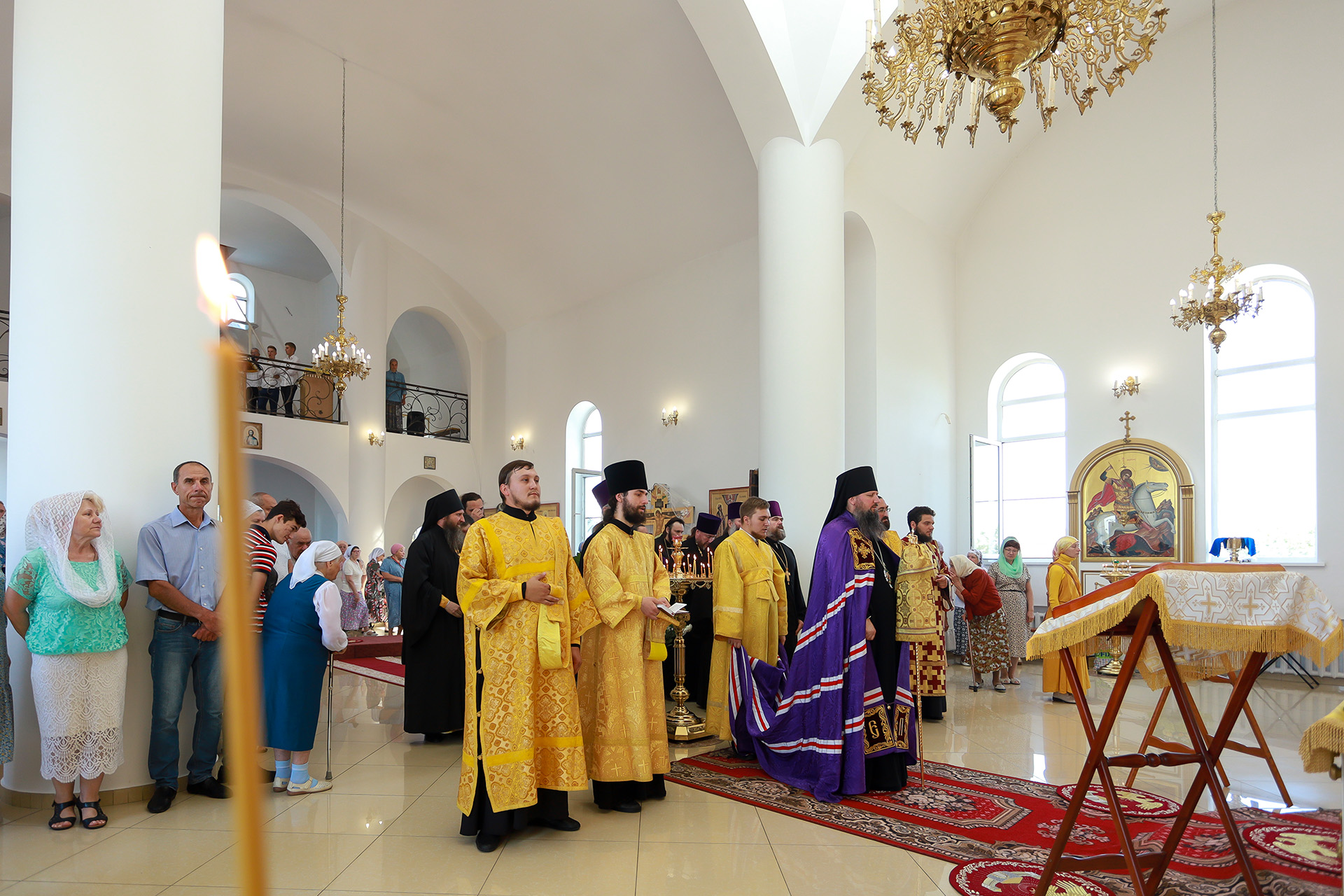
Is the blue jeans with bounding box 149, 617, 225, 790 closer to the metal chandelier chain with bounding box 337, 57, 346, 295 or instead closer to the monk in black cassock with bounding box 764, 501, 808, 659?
the monk in black cassock with bounding box 764, 501, 808, 659

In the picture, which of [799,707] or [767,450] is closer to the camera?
[799,707]

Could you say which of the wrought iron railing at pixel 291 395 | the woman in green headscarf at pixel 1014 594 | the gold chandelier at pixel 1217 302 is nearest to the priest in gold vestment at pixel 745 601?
the woman in green headscarf at pixel 1014 594

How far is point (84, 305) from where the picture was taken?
431cm

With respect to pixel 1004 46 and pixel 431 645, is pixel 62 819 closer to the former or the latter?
pixel 431 645

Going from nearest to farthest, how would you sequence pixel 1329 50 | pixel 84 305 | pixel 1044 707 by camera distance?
pixel 84 305 < pixel 1044 707 < pixel 1329 50

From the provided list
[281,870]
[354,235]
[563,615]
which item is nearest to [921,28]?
[563,615]

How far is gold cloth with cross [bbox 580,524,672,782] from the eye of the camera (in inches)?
171

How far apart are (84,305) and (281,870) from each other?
9.26ft

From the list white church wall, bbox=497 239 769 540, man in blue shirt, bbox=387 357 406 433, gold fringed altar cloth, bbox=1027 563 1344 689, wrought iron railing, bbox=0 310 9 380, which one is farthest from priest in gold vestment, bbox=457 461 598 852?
man in blue shirt, bbox=387 357 406 433

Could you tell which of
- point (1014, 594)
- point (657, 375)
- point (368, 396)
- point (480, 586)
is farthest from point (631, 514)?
point (368, 396)

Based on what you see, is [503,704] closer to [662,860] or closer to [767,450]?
[662,860]

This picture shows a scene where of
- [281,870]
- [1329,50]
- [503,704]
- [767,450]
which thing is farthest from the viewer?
[1329,50]

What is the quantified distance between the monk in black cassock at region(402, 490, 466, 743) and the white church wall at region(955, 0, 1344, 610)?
7658 mm

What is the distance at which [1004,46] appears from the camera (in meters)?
4.43
